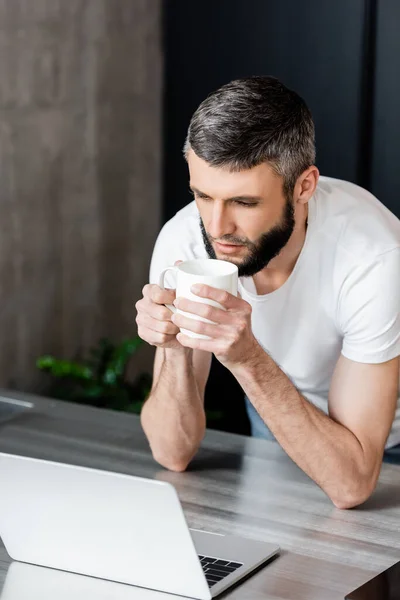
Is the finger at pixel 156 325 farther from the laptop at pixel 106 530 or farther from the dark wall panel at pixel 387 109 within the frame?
the dark wall panel at pixel 387 109

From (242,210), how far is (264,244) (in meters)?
0.08

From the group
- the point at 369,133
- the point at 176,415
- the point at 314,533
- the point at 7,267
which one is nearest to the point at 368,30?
the point at 369,133

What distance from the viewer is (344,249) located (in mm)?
1898

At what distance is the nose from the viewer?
5.81ft

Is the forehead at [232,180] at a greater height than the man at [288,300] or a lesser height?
greater

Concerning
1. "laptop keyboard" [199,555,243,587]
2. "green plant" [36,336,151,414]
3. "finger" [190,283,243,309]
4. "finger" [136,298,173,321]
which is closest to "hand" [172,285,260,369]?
"finger" [190,283,243,309]

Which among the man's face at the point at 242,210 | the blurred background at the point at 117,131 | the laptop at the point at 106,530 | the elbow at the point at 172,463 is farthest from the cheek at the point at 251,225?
→ the blurred background at the point at 117,131

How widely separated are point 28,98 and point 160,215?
0.75 metres

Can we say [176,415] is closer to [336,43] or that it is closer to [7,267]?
[7,267]

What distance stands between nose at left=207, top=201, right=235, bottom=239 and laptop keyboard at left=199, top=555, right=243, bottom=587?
21.3 inches

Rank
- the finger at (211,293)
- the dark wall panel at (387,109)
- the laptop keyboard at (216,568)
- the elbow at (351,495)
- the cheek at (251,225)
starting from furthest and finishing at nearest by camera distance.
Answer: the dark wall panel at (387,109), the cheek at (251,225), the elbow at (351,495), the finger at (211,293), the laptop keyboard at (216,568)

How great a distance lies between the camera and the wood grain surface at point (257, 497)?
1.48m

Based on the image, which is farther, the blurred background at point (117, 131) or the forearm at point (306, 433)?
the blurred background at point (117, 131)

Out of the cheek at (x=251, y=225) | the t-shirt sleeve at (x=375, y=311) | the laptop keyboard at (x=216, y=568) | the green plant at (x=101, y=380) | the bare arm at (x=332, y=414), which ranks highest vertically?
the cheek at (x=251, y=225)
